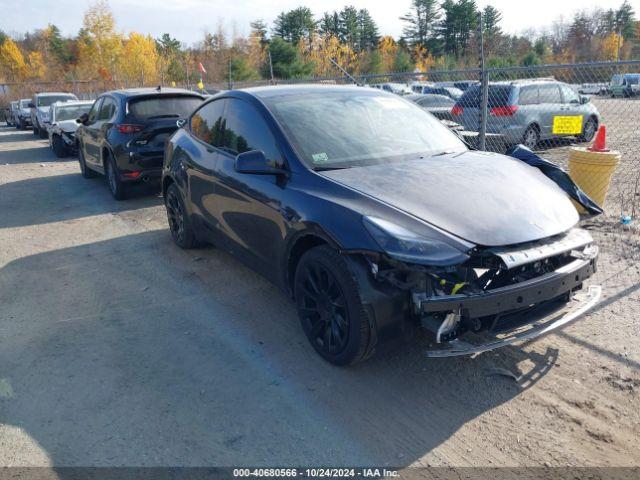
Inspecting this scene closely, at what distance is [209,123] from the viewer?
514 centimetres

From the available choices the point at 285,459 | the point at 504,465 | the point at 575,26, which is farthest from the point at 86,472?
the point at 575,26

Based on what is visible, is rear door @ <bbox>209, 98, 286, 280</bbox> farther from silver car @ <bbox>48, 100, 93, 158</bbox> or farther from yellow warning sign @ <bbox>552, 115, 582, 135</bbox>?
silver car @ <bbox>48, 100, 93, 158</bbox>

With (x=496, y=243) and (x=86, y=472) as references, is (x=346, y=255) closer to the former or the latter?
(x=496, y=243)

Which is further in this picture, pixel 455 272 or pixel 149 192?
pixel 149 192

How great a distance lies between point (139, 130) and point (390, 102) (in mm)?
4861

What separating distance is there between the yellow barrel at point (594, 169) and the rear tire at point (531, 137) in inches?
208

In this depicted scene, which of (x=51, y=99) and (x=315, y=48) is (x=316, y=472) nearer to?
(x=51, y=99)

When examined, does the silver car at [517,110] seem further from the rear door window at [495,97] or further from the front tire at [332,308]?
the front tire at [332,308]

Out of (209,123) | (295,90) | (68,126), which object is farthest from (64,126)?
(295,90)

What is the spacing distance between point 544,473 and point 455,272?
1072 mm

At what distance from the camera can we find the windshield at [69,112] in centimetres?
1448

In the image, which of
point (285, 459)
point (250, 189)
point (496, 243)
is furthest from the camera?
point (250, 189)

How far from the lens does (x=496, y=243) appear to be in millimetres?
2893

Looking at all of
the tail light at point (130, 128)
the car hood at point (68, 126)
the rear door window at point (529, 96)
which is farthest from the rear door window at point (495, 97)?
the car hood at point (68, 126)
